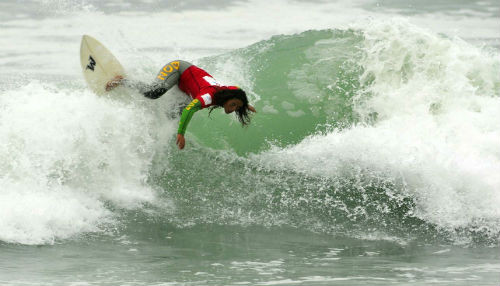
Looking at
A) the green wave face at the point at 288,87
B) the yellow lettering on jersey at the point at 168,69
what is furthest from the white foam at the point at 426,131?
the yellow lettering on jersey at the point at 168,69

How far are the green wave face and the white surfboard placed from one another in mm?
1416

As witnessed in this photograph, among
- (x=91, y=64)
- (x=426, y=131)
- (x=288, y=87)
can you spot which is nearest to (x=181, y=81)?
(x=91, y=64)

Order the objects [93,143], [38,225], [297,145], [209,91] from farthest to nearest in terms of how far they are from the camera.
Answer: [297,145]
[93,143]
[209,91]
[38,225]

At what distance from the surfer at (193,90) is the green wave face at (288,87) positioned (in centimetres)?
127

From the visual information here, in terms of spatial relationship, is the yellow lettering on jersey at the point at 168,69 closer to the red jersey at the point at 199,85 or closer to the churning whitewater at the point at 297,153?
the red jersey at the point at 199,85

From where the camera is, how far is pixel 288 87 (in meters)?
9.09

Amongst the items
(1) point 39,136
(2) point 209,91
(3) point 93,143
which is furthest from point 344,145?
(1) point 39,136

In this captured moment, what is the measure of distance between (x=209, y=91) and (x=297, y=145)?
159cm

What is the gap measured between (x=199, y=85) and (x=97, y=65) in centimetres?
165

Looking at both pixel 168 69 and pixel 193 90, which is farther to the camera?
pixel 168 69

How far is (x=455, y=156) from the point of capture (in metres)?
7.08

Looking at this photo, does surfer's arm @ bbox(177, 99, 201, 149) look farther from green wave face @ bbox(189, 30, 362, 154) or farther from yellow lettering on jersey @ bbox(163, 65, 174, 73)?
green wave face @ bbox(189, 30, 362, 154)

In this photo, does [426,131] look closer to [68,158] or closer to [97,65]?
[97,65]

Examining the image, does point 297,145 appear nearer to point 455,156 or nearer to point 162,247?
point 455,156
